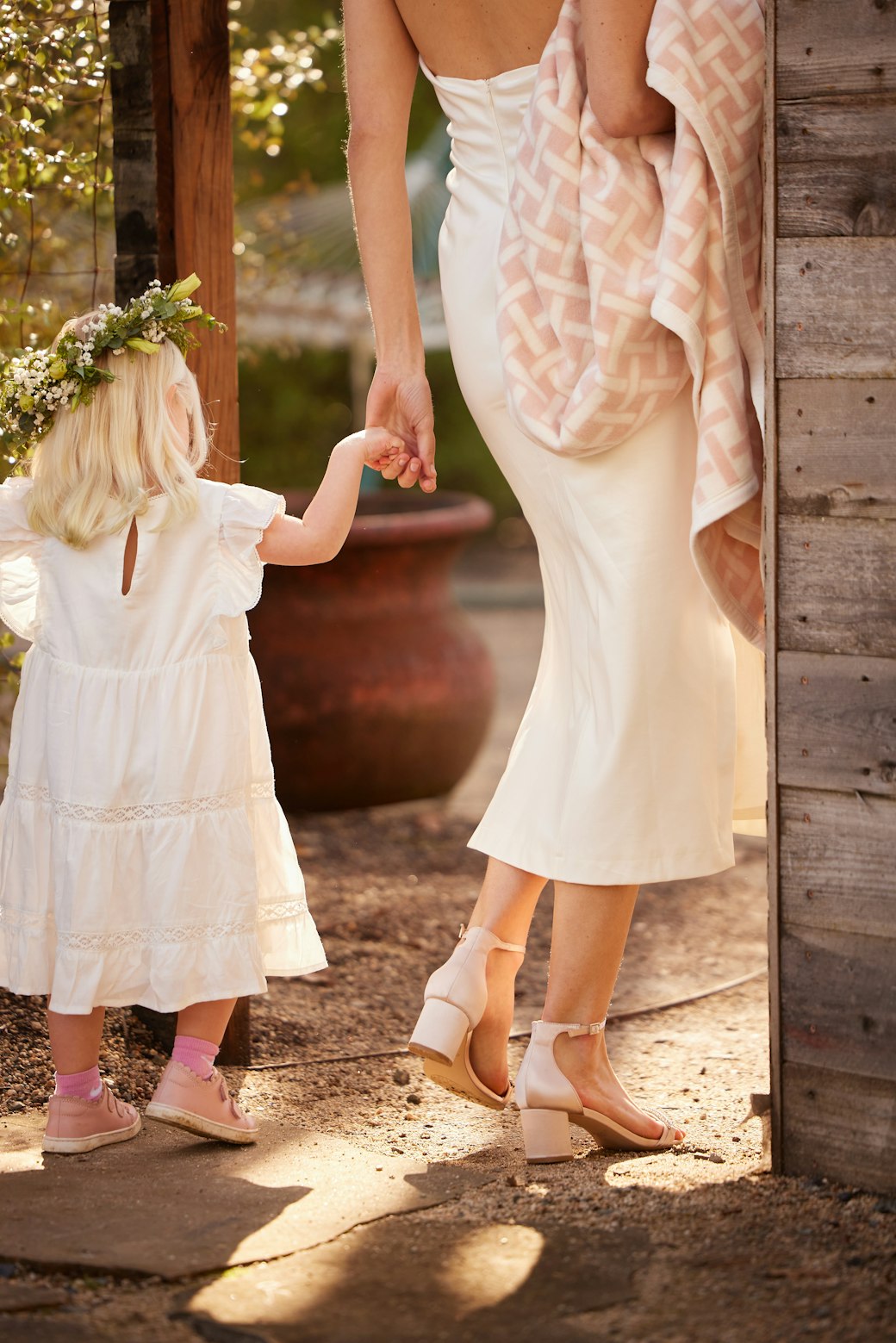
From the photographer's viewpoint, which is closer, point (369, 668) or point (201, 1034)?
→ point (201, 1034)

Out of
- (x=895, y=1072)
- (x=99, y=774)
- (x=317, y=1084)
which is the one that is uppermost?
(x=99, y=774)

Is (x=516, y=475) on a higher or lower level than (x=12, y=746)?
higher

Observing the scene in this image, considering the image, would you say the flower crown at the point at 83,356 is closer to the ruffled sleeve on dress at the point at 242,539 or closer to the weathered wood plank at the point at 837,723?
the ruffled sleeve on dress at the point at 242,539

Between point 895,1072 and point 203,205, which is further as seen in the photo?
point 203,205

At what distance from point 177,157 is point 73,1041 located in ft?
5.02

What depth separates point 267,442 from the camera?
1573 cm

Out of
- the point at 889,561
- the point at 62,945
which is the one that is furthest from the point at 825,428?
the point at 62,945

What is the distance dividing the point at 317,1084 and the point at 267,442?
1321 cm

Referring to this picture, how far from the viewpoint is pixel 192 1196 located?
2.22 metres

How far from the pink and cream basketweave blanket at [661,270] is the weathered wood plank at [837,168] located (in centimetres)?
12

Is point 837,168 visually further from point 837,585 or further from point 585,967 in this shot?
point 585,967

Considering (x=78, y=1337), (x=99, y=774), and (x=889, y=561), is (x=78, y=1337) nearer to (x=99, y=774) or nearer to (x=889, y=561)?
(x=99, y=774)

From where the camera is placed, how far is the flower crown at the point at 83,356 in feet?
8.43

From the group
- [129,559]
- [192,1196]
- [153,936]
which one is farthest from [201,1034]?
[129,559]
